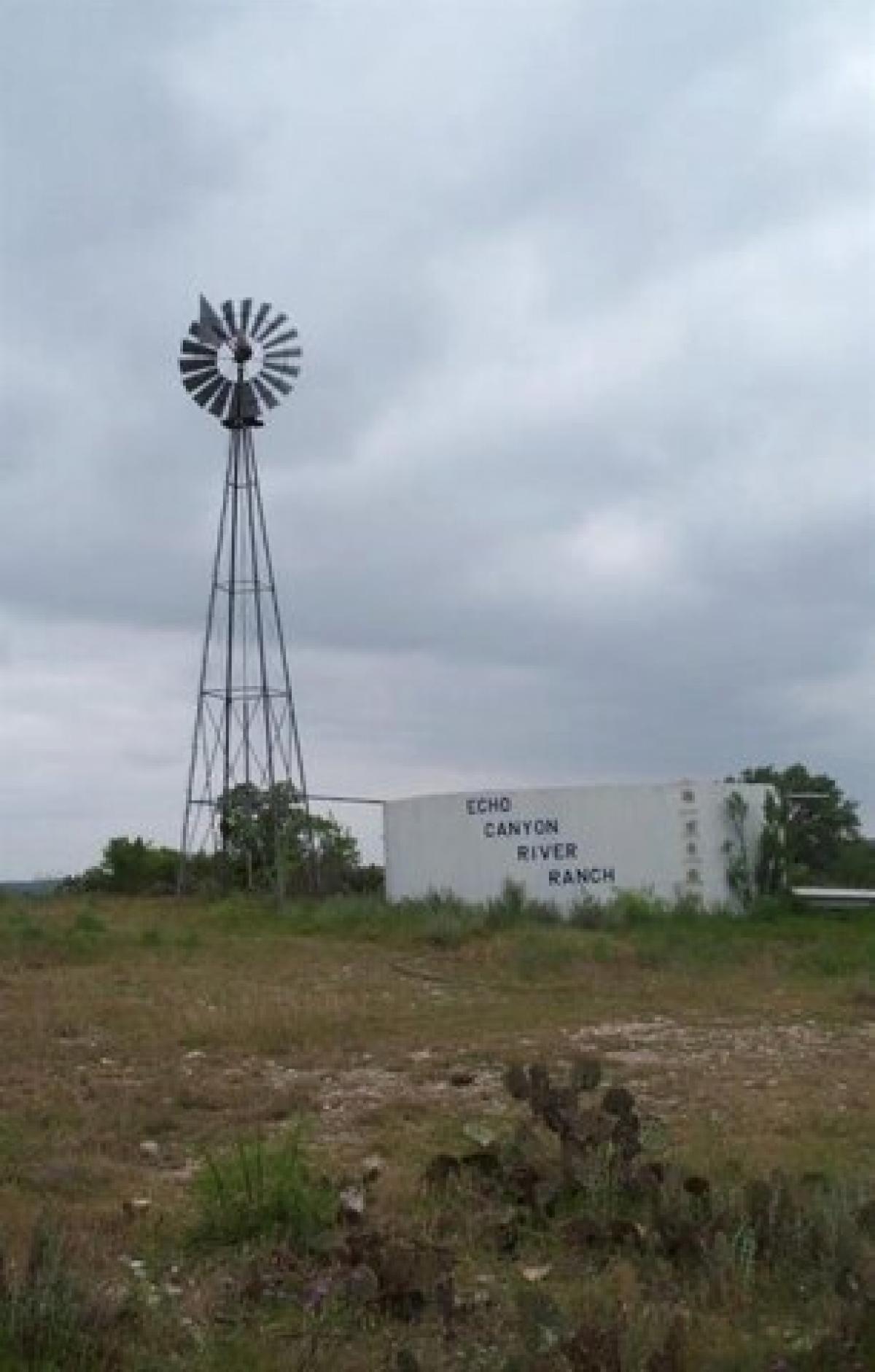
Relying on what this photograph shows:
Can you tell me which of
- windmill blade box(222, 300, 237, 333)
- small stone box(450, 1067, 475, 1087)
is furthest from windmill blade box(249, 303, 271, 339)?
small stone box(450, 1067, 475, 1087)

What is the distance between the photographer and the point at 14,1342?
3779mm

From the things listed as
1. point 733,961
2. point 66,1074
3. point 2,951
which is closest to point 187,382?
point 2,951

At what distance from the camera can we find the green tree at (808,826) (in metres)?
19.8

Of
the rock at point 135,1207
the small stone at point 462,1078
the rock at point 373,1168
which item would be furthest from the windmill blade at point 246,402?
the rock at point 135,1207

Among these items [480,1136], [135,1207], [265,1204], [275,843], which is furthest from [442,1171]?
[275,843]

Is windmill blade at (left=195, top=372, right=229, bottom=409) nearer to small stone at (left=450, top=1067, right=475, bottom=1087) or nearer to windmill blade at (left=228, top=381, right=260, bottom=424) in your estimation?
windmill blade at (left=228, top=381, right=260, bottom=424)

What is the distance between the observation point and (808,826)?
23.2 meters

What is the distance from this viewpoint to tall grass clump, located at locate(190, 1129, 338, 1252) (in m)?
4.95

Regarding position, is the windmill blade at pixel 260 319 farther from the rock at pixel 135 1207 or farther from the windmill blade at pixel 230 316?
the rock at pixel 135 1207

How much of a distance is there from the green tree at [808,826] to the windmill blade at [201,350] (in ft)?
33.2

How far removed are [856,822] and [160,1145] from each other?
63.9 ft

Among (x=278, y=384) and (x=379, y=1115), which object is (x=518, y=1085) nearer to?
(x=379, y=1115)

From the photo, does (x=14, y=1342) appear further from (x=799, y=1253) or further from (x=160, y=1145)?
(x=160, y=1145)

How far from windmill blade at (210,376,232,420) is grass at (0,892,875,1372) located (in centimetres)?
1039
